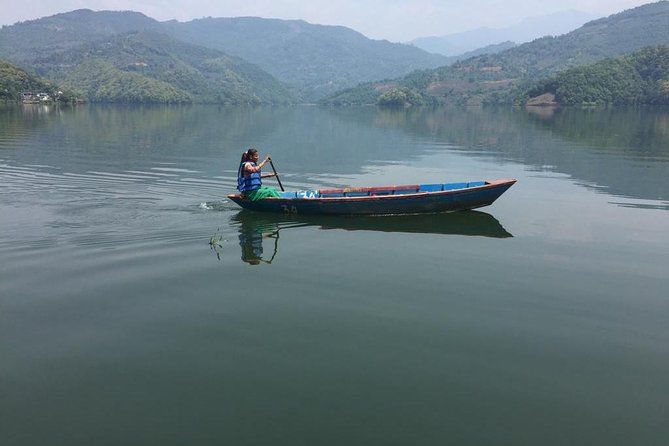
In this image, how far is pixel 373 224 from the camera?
1744cm

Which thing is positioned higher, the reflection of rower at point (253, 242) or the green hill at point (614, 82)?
the green hill at point (614, 82)

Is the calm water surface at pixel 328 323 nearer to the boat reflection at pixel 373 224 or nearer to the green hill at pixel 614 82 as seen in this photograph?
the boat reflection at pixel 373 224

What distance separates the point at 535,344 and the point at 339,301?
3994mm

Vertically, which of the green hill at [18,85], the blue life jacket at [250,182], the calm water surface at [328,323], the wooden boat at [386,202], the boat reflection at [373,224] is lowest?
the calm water surface at [328,323]

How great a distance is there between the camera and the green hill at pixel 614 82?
460 feet

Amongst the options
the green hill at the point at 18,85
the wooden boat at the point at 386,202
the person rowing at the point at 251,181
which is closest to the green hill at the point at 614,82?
the green hill at the point at 18,85

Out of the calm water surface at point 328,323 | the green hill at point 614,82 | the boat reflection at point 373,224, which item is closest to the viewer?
the calm water surface at point 328,323

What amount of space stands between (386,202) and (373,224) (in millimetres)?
1025

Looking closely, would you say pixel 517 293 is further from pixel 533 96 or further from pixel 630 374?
pixel 533 96

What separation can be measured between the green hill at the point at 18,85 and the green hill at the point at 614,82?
136 metres

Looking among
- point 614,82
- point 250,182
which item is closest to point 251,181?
point 250,182

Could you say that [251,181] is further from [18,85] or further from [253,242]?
[18,85]

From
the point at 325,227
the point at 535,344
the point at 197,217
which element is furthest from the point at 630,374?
the point at 197,217

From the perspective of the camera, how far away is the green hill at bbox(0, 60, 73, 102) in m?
119
